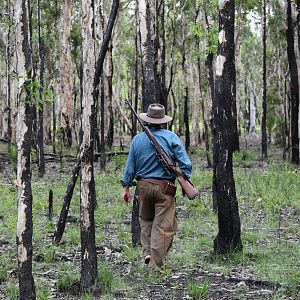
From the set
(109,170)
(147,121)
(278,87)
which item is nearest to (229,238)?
(147,121)

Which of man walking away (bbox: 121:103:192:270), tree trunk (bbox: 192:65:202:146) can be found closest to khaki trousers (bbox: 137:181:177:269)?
man walking away (bbox: 121:103:192:270)

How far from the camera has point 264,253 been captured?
28.6 ft

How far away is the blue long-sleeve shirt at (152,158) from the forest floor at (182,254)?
1.17m

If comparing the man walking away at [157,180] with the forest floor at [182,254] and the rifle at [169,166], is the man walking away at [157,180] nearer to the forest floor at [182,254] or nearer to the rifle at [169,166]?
the rifle at [169,166]

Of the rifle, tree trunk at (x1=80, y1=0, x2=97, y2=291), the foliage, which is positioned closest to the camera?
the foliage

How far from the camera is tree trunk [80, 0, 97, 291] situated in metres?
6.55

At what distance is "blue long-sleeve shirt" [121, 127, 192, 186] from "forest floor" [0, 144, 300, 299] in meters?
1.17

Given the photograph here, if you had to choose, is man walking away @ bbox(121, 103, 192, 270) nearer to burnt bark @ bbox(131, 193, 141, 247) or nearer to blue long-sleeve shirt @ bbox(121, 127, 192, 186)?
blue long-sleeve shirt @ bbox(121, 127, 192, 186)

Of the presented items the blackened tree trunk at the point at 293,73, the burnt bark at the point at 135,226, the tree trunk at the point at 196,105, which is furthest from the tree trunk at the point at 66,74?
the burnt bark at the point at 135,226

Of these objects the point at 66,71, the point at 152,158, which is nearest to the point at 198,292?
the point at 152,158

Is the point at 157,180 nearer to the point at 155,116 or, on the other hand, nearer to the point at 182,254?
the point at 155,116

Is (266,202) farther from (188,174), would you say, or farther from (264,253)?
(188,174)

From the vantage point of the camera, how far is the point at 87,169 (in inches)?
259

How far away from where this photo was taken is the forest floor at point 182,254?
680 centimetres
